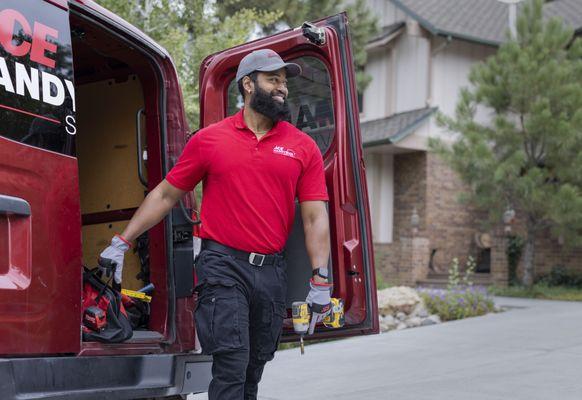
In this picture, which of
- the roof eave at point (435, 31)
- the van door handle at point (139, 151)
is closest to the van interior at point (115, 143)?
the van door handle at point (139, 151)

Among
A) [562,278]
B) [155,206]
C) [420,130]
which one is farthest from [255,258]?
[420,130]

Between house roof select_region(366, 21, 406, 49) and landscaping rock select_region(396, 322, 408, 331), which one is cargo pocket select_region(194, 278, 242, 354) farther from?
house roof select_region(366, 21, 406, 49)

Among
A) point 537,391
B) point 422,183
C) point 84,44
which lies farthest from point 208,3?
point 422,183

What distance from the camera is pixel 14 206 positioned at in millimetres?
3053

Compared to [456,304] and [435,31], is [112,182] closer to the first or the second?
[456,304]

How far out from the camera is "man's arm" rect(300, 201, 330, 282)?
3.87 meters

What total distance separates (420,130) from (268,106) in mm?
14166

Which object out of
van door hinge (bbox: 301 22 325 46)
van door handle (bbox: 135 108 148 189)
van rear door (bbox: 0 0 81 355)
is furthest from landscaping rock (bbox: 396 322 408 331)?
van rear door (bbox: 0 0 81 355)

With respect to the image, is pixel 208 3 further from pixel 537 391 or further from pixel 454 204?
pixel 454 204

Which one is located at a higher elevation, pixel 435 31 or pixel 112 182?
pixel 435 31

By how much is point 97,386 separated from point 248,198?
3.52 ft

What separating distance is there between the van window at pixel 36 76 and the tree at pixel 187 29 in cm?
512

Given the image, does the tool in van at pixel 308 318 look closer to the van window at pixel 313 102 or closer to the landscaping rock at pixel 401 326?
the van window at pixel 313 102

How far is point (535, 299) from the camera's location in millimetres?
13586
